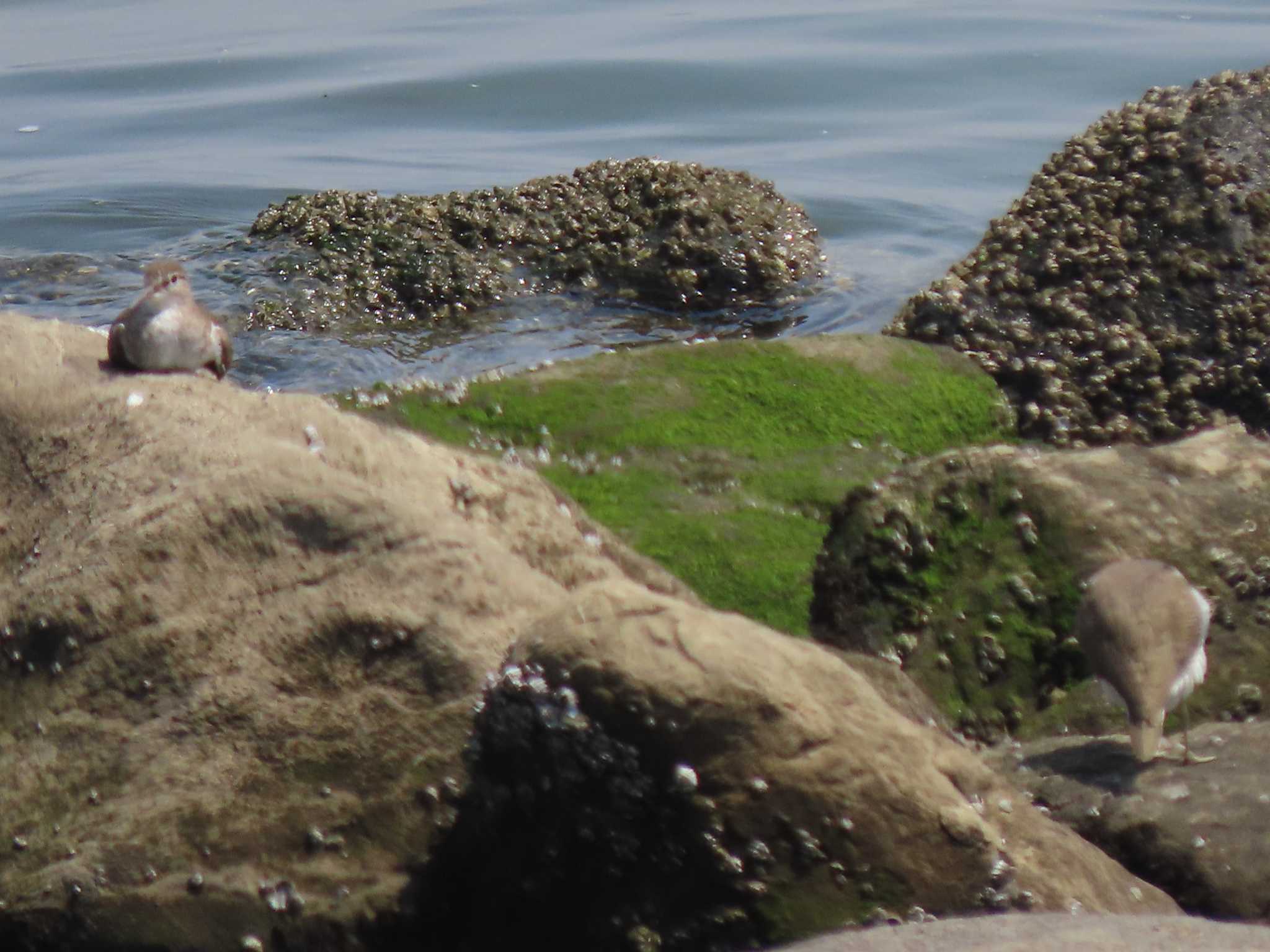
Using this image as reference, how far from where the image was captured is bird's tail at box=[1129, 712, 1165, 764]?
447 cm

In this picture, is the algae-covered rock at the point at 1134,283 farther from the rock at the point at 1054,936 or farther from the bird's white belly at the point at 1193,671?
the rock at the point at 1054,936

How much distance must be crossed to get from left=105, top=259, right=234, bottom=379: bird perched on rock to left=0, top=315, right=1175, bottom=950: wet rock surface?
771 mm

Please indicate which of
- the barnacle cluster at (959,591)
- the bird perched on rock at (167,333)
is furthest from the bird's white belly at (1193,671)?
the bird perched on rock at (167,333)

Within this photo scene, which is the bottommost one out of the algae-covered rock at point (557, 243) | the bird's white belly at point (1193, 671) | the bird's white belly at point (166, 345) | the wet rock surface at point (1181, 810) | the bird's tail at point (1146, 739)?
the wet rock surface at point (1181, 810)

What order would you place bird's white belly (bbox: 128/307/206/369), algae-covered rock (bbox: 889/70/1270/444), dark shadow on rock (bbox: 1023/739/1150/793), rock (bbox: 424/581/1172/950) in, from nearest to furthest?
rock (bbox: 424/581/1172/950)
dark shadow on rock (bbox: 1023/739/1150/793)
bird's white belly (bbox: 128/307/206/369)
algae-covered rock (bbox: 889/70/1270/444)

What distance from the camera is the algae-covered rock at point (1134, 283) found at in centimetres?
728

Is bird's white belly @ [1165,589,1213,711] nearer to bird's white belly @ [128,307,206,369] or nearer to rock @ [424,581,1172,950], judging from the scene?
rock @ [424,581,1172,950]

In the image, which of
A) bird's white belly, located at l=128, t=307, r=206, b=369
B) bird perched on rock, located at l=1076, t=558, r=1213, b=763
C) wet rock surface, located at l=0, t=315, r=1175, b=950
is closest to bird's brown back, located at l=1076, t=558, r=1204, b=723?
bird perched on rock, located at l=1076, t=558, r=1213, b=763

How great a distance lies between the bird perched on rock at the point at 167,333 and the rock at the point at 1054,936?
2.63m

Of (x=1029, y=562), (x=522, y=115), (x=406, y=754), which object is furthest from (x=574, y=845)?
(x=522, y=115)

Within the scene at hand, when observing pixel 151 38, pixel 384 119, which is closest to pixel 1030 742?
pixel 384 119

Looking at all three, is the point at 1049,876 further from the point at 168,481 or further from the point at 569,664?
the point at 168,481

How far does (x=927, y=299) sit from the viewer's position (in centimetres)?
765

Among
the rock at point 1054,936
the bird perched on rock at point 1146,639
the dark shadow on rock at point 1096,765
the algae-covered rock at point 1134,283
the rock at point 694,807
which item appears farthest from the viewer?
the algae-covered rock at point 1134,283
